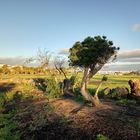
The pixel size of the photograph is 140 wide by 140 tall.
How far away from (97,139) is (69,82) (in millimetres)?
24068

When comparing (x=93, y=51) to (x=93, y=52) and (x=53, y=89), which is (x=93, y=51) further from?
(x=53, y=89)

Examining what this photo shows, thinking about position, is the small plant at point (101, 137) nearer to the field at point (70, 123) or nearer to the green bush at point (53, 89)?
the field at point (70, 123)

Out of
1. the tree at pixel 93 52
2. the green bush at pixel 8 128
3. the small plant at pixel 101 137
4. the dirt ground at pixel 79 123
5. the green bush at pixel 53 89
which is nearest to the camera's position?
the small plant at pixel 101 137

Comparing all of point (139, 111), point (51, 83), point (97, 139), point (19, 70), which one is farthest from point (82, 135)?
point (19, 70)

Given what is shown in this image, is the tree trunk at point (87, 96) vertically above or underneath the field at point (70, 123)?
above

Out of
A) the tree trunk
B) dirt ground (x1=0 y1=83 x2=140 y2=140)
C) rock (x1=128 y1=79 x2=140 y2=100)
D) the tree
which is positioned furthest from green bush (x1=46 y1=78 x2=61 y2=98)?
dirt ground (x1=0 y1=83 x2=140 y2=140)

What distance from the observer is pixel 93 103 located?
21.7 metres

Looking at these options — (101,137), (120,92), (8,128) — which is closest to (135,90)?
(120,92)

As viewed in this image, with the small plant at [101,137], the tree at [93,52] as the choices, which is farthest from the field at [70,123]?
the tree at [93,52]

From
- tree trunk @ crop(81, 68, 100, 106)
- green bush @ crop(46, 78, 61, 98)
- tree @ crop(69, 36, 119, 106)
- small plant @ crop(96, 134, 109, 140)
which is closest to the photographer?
small plant @ crop(96, 134, 109, 140)

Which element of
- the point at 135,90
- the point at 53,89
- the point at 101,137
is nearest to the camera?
the point at 101,137

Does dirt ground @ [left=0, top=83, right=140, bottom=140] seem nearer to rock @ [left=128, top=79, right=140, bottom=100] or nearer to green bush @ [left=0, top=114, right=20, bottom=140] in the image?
green bush @ [left=0, top=114, right=20, bottom=140]

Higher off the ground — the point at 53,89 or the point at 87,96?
the point at 87,96

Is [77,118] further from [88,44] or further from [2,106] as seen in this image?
[88,44]
